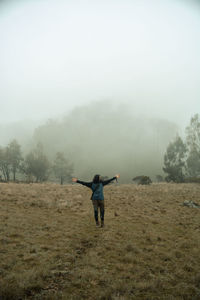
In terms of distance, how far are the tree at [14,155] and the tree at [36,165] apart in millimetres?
2538

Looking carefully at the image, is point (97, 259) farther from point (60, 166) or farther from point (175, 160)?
point (60, 166)

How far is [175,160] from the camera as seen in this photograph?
171ft

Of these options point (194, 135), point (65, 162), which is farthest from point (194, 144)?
point (65, 162)

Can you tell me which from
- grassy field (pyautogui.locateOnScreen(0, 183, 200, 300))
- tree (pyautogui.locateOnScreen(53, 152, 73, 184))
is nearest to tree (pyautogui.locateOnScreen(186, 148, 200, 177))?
tree (pyautogui.locateOnScreen(53, 152, 73, 184))

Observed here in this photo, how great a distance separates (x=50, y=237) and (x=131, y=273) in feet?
14.8

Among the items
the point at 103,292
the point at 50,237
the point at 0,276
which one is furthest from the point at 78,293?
the point at 50,237

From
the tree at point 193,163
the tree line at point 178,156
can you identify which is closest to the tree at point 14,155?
the tree line at point 178,156

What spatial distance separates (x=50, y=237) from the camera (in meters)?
8.41

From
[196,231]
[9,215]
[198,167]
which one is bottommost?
[196,231]

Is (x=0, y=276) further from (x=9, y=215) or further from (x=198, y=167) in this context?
(x=198, y=167)

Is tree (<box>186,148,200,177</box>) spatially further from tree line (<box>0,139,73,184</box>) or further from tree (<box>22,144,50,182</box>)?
tree (<box>22,144,50,182</box>)

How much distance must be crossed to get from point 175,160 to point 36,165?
45390mm

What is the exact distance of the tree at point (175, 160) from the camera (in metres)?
51.6

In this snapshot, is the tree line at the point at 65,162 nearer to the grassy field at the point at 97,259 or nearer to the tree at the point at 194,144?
the tree at the point at 194,144
